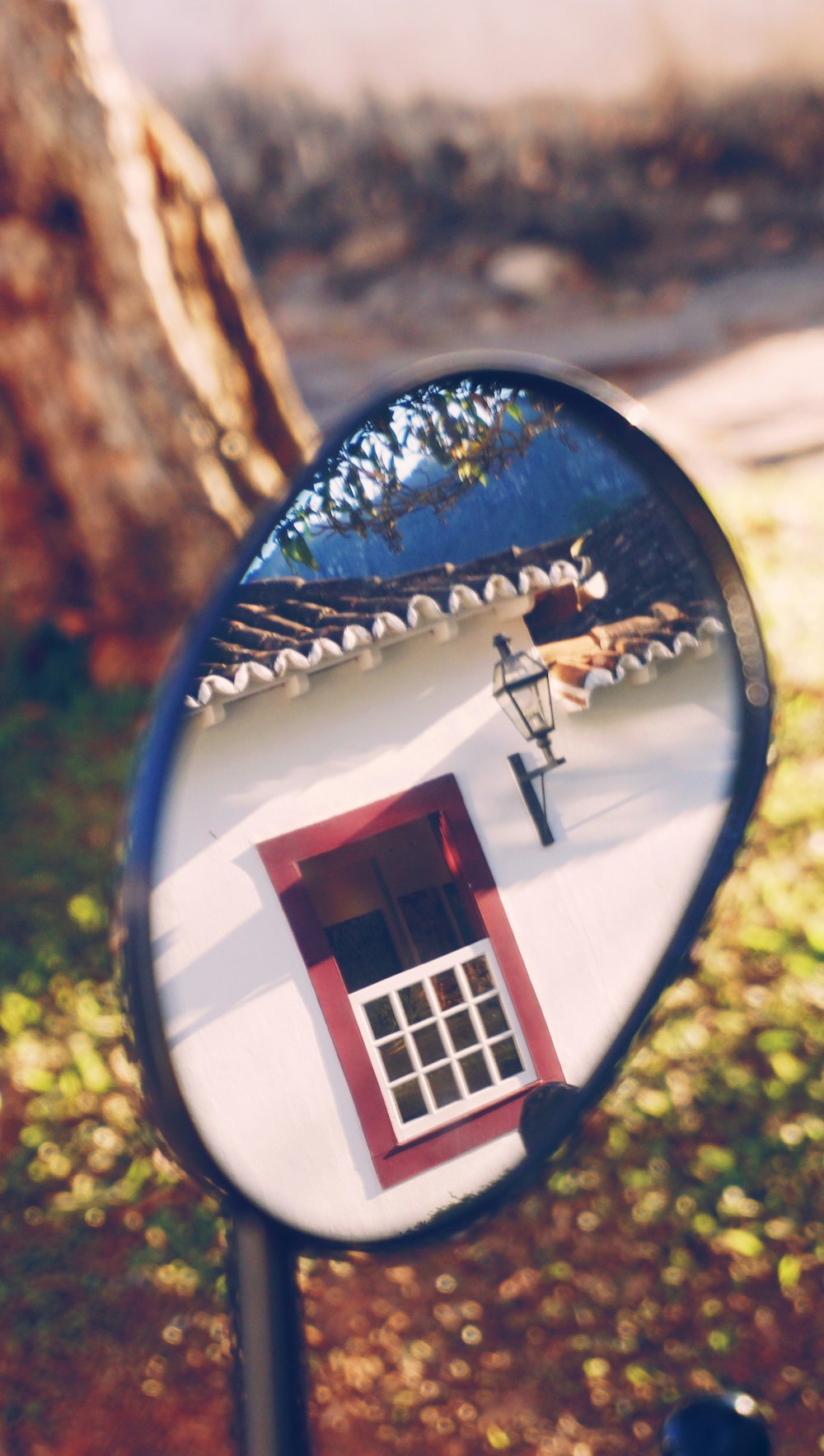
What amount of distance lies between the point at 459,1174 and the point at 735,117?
34.8 feet

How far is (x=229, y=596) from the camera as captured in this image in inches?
40.6

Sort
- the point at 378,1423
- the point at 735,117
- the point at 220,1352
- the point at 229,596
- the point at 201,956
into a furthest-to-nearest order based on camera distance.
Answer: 1. the point at 735,117
2. the point at 220,1352
3. the point at 378,1423
4. the point at 229,596
5. the point at 201,956

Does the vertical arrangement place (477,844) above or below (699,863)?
above

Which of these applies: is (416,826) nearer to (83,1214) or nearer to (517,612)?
(517,612)

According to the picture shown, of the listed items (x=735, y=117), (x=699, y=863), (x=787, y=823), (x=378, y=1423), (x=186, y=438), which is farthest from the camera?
(x=735, y=117)

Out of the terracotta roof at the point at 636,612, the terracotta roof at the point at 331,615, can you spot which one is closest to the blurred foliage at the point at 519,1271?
the terracotta roof at the point at 636,612

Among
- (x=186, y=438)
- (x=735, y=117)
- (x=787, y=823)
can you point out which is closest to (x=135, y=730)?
(x=186, y=438)

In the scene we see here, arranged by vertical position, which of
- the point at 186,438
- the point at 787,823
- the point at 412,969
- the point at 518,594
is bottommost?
the point at 787,823

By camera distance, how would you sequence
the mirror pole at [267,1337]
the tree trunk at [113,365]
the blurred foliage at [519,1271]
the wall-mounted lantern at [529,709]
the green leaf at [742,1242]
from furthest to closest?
the tree trunk at [113,365]
the green leaf at [742,1242]
the blurred foliage at [519,1271]
the wall-mounted lantern at [529,709]
the mirror pole at [267,1337]

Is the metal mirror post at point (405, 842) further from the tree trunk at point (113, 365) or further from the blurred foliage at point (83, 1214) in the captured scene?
the tree trunk at point (113, 365)

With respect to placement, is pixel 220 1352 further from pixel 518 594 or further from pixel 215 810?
pixel 518 594

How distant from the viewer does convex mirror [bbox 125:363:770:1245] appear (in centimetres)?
90

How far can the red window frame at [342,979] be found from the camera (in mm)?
898

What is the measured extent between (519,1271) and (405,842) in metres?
1.90
